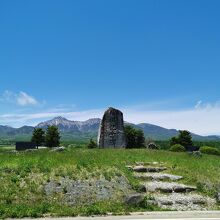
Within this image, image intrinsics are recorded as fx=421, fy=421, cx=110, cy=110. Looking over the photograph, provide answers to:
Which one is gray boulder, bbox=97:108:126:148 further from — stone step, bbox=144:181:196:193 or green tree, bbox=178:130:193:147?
green tree, bbox=178:130:193:147

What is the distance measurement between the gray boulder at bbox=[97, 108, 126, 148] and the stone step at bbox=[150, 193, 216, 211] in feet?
84.6

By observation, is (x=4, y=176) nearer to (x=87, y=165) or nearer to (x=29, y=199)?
(x=29, y=199)

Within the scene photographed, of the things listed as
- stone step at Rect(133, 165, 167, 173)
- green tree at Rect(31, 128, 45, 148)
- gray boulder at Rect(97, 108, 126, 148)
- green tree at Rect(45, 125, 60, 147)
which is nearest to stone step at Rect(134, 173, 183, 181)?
stone step at Rect(133, 165, 167, 173)

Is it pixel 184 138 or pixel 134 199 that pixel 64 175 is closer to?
pixel 134 199

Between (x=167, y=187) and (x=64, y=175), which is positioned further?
(x=167, y=187)

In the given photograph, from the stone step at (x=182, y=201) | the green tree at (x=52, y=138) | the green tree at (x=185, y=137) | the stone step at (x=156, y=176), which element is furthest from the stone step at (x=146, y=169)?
the green tree at (x=52, y=138)

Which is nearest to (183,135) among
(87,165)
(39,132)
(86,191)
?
(39,132)

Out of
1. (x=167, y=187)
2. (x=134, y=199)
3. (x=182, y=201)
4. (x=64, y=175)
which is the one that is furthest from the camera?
(x=167, y=187)

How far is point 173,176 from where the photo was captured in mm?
31797

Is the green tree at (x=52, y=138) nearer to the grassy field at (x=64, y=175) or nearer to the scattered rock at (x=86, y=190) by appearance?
the grassy field at (x=64, y=175)

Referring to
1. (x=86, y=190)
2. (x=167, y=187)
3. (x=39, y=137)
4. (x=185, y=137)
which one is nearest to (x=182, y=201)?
(x=167, y=187)

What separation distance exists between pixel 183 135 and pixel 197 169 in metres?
50.5

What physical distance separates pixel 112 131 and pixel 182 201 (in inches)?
1097

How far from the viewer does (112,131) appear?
176 feet
